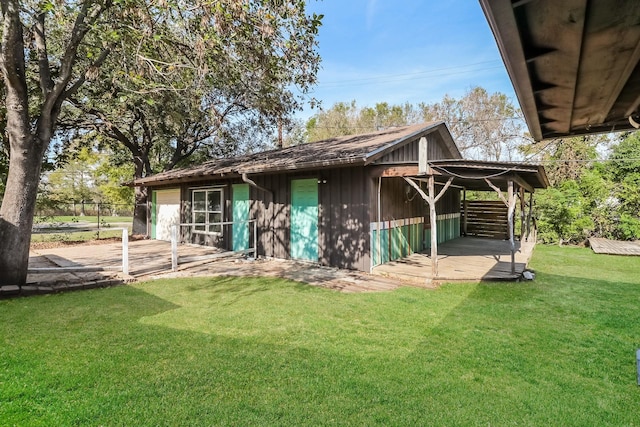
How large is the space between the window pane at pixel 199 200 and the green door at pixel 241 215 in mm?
1693

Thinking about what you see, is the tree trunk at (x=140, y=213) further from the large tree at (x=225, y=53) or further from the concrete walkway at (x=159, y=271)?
the large tree at (x=225, y=53)

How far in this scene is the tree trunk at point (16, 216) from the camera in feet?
16.7

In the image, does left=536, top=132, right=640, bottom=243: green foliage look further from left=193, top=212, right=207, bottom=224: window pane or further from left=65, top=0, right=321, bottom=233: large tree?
left=193, top=212, right=207, bottom=224: window pane

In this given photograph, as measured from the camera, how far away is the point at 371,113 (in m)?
25.3

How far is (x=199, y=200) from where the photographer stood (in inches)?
427

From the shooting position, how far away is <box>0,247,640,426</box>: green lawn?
7.47 ft

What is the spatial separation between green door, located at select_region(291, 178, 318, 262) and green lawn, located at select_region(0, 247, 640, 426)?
2570mm

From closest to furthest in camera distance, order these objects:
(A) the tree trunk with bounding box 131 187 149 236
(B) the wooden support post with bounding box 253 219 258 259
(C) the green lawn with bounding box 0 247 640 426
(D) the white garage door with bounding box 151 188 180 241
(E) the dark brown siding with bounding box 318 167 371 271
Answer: (C) the green lawn with bounding box 0 247 640 426 < (E) the dark brown siding with bounding box 318 167 371 271 < (B) the wooden support post with bounding box 253 219 258 259 < (D) the white garage door with bounding box 151 188 180 241 < (A) the tree trunk with bounding box 131 187 149 236

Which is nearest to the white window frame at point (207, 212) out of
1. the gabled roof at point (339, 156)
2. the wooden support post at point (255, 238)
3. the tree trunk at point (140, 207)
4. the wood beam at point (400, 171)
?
the gabled roof at point (339, 156)

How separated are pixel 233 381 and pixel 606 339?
13.2 ft

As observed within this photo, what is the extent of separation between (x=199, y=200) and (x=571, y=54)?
35.1 feet

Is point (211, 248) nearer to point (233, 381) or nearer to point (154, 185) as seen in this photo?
point (154, 185)

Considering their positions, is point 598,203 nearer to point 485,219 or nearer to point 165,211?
point 485,219

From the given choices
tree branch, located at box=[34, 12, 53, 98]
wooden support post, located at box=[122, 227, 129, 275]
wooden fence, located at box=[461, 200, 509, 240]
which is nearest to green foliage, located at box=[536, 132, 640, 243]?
wooden fence, located at box=[461, 200, 509, 240]
